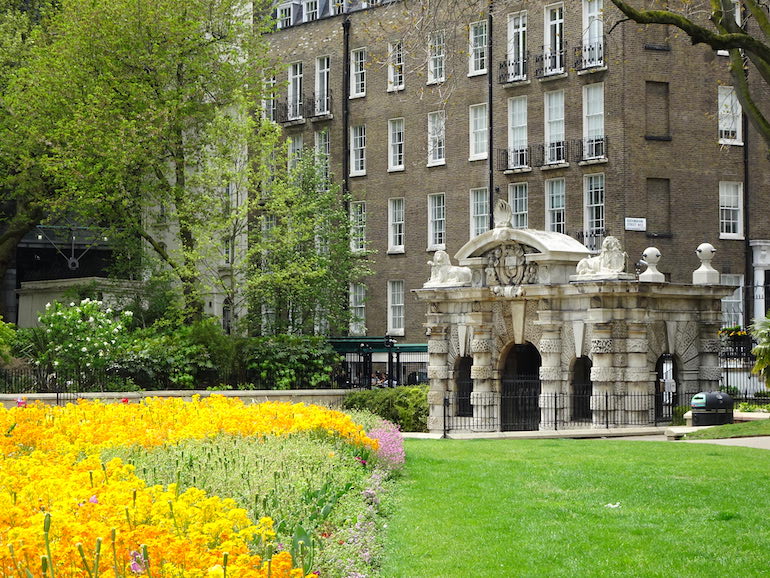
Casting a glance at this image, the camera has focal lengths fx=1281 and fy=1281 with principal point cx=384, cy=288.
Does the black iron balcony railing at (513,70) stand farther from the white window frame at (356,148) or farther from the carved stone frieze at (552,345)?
the carved stone frieze at (552,345)

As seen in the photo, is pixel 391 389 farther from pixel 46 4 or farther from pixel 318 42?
pixel 318 42

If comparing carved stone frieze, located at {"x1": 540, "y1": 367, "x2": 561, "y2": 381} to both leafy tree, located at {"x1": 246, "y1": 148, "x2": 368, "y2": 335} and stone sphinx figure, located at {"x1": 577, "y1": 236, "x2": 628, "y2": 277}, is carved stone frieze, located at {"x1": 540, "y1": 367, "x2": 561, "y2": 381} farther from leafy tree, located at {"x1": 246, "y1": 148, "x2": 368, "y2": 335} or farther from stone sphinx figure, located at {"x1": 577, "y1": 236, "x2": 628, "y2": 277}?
leafy tree, located at {"x1": 246, "y1": 148, "x2": 368, "y2": 335}

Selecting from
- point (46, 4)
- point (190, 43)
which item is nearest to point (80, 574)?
point (190, 43)

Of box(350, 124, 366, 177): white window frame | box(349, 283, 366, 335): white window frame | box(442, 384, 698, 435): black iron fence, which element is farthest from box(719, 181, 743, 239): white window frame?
box(442, 384, 698, 435): black iron fence

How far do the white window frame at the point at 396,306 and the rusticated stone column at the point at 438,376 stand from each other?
68.8 feet

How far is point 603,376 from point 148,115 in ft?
53.5

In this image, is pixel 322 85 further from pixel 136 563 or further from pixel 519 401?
pixel 136 563

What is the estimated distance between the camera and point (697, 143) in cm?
5038

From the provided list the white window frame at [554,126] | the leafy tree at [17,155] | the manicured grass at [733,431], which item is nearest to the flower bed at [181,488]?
the manicured grass at [733,431]

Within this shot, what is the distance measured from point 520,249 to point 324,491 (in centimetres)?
2215

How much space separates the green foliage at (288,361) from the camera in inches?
1496

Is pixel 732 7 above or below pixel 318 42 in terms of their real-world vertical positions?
below

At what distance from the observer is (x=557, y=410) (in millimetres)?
32438

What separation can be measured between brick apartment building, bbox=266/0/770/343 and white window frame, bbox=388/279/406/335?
0.07m
